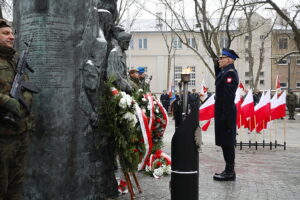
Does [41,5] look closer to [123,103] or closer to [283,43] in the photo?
[123,103]

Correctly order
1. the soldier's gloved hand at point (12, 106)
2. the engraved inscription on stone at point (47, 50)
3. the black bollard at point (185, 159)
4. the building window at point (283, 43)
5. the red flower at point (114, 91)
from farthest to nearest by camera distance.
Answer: the building window at point (283, 43) < the red flower at point (114, 91) < the engraved inscription on stone at point (47, 50) < the black bollard at point (185, 159) < the soldier's gloved hand at point (12, 106)

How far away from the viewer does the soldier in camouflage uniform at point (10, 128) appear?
11.8 ft

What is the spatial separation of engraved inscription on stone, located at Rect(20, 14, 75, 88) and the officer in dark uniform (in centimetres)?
289

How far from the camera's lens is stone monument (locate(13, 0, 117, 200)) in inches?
188

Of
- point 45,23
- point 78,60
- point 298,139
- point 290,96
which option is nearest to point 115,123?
point 78,60

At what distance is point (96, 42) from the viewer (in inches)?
200

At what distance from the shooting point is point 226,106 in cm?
653

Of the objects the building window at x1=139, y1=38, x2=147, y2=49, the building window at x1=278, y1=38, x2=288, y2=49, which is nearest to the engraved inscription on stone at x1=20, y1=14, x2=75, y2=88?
the building window at x1=139, y1=38, x2=147, y2=49

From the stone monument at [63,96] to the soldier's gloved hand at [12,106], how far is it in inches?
46.6

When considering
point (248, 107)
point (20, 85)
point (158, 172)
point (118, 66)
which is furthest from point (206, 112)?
point (20, 85)

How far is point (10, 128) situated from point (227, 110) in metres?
3.82

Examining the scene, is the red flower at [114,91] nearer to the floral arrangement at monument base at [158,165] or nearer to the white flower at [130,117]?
the white flower at [130,117]

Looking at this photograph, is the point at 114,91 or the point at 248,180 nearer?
the point at 114,91

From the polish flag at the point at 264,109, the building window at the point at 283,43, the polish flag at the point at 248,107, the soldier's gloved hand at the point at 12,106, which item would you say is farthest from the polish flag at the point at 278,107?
the building window at the point at 283,43
